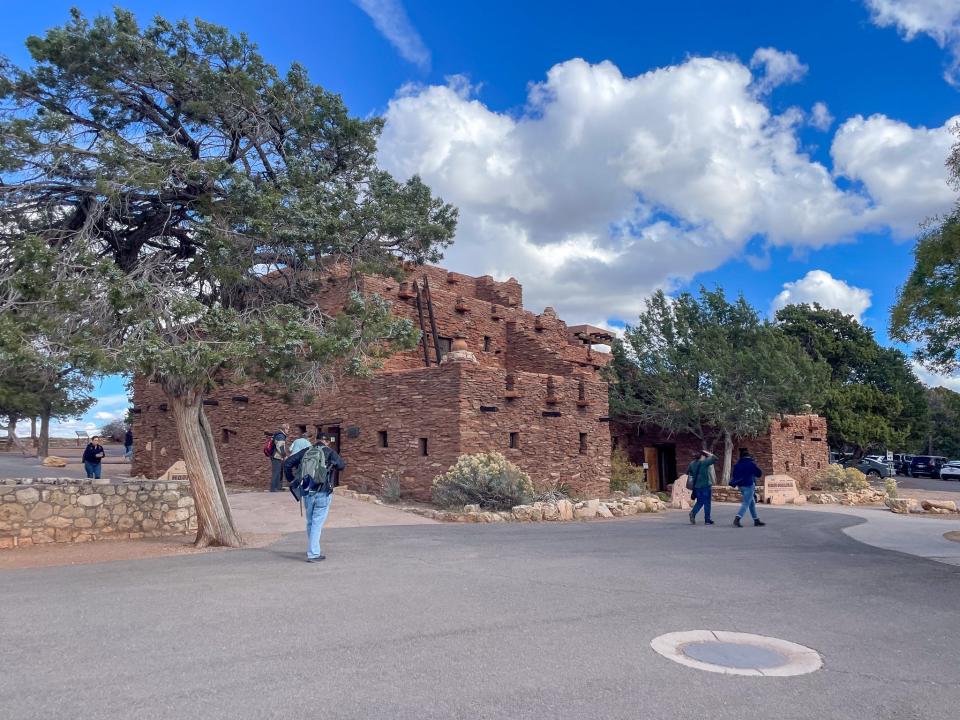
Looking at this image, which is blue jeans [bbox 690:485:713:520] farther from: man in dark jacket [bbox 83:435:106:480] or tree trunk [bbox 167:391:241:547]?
man in dark jacket [bbox 83:435:106:480]

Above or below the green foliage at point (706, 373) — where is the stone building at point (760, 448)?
below

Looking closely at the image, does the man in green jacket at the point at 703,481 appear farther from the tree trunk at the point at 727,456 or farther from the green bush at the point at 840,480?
the green bush at the point at 840,480

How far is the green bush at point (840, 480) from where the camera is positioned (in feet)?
101

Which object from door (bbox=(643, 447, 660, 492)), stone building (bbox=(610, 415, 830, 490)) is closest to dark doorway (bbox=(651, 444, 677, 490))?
stone building (bbox=(610, 415, 830, 490))

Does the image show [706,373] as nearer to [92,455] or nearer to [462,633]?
[92,455]

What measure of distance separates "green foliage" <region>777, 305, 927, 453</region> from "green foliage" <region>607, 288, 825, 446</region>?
46.1 ft

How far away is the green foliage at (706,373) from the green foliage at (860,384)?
14.0 metres

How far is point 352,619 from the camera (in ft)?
21.0

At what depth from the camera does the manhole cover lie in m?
5.12

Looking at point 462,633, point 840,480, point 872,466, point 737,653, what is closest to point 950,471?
point 872,466

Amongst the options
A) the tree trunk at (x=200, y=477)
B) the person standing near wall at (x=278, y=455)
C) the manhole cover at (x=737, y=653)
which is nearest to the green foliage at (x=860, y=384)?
the person standing near wall at (x=278, y=455)

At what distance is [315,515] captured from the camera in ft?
32.3

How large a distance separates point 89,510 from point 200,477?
2.22 metres

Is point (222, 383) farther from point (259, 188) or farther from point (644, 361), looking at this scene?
point (644, 361)
